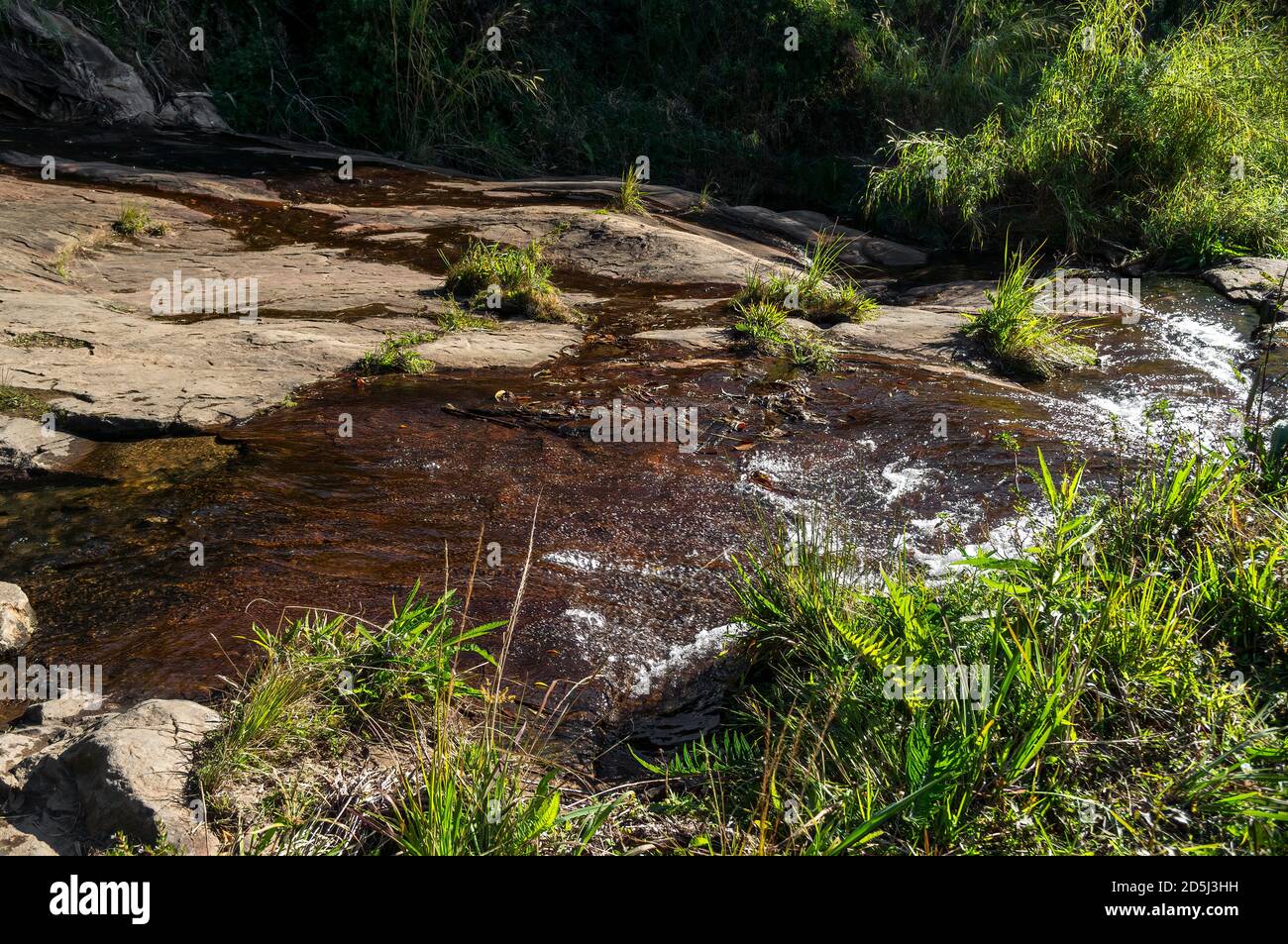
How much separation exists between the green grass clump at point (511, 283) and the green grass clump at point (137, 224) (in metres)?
2.53

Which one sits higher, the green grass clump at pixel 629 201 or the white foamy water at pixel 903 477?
the green grass clump at pixel 629 201

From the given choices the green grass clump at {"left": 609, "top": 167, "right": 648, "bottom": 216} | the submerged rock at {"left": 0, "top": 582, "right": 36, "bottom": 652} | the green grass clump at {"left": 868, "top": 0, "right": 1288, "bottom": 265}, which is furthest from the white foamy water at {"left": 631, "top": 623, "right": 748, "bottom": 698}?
the green grass clump at {"left": 868, "top": 0, "right": 1288, "bottom": 265}

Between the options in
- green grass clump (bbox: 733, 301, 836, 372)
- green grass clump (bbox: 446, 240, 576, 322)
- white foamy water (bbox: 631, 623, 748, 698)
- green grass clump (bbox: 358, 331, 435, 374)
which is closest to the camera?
white foamy water (bbox: 631, 623, 748, 698)

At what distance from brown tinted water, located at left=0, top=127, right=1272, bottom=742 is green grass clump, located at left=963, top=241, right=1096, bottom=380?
0.62ft

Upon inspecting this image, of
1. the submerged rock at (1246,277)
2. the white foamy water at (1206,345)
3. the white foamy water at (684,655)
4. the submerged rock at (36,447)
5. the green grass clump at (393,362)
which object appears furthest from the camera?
the submerged rock at (1246,277)

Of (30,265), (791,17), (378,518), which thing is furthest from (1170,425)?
(791,17)

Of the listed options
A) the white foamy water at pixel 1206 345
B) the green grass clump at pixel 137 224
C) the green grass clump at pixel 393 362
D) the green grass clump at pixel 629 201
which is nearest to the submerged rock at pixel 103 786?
the green grass clump at pixel 393 362

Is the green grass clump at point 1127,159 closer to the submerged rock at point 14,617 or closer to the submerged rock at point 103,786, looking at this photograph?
the submerged rock at point 14,617

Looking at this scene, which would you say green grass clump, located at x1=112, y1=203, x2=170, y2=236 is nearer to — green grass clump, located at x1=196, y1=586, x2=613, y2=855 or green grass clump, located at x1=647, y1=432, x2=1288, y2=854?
→ green grass clump, located at x1=196, y1=586, x2=613, y2=855

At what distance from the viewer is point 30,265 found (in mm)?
6629

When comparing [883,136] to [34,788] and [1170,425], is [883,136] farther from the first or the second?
[34,788]

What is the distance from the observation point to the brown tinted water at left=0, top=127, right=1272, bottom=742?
11.6 ft

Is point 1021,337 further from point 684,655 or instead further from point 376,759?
point 376,759

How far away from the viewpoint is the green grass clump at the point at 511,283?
675cm
